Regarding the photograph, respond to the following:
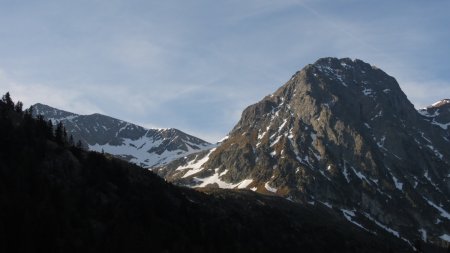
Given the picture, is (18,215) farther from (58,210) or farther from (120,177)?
(120,177)

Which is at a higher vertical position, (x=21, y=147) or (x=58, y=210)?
(x=21, y=147)

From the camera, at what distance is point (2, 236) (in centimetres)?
11225

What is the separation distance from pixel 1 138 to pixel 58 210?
123 ft

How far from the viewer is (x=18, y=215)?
122375mm

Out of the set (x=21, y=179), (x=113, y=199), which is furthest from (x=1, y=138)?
(x=113, y=199)

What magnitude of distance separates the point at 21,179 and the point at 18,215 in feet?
67.9

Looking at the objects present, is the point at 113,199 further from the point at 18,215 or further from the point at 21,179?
the point at 18,215

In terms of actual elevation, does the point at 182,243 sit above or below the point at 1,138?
below

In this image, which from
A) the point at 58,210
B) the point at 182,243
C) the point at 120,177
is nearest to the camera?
the point at 58,210

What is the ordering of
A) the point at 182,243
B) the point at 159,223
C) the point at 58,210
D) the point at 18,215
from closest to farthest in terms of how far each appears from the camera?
the point at 18,215 → the point at 58,210 → the point at 182,243 → the point at 159,223

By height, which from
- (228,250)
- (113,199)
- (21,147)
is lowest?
(228,250)

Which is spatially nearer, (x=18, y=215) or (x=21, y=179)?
(x=18, y=215)

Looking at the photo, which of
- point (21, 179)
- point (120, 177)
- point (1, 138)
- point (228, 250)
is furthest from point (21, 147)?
point (228, 250)

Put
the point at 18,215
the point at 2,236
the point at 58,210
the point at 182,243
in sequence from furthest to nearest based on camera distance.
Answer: the point at 182,243
the point at 58,210
the point at 18,215
the point at 2,236
